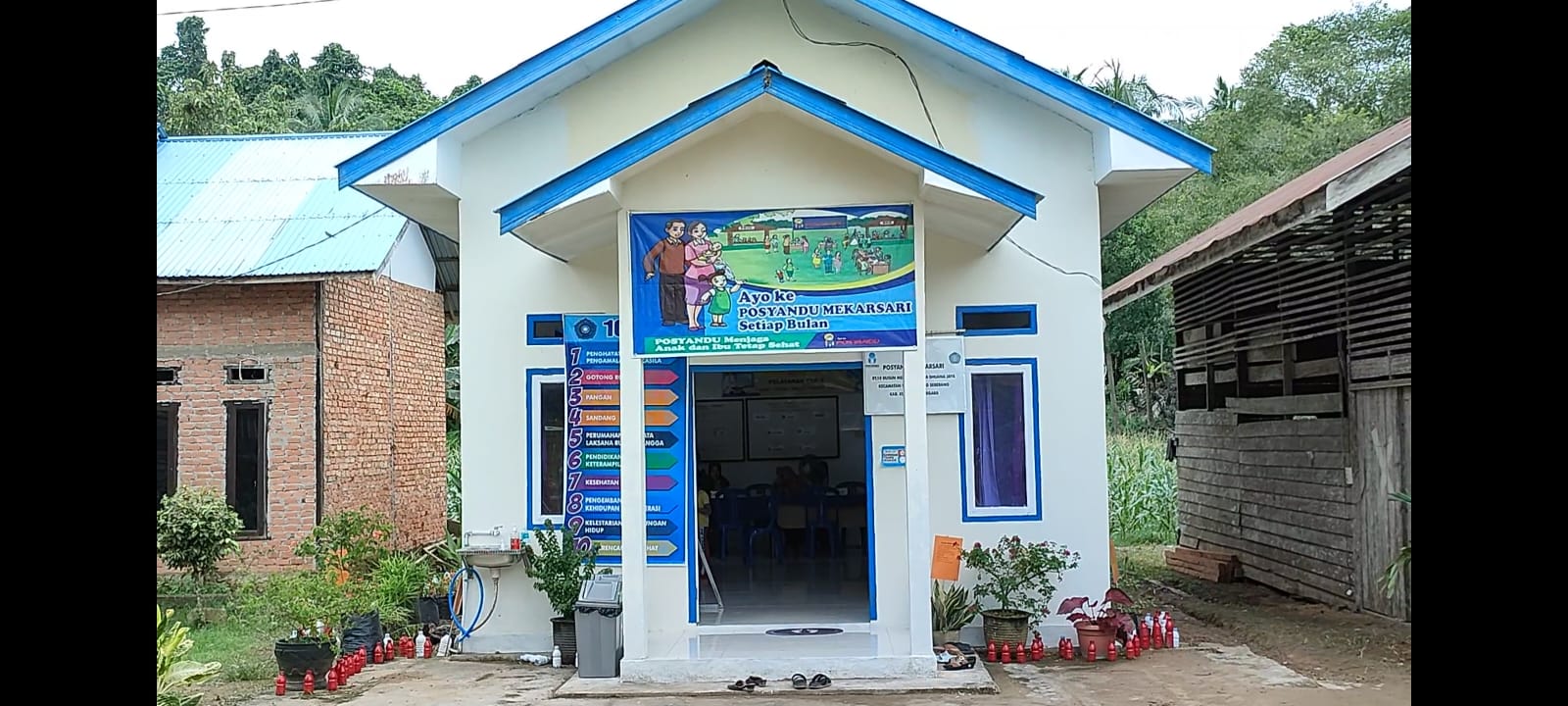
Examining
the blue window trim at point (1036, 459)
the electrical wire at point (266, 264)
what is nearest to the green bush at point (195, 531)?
the electrical wire at point (266, 264)

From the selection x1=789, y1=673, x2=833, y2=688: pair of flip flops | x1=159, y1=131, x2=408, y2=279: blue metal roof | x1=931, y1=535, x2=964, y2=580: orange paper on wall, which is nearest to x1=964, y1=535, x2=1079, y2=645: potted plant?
x1=931, y1=535, x2=964, y2=580: orange paper on wall

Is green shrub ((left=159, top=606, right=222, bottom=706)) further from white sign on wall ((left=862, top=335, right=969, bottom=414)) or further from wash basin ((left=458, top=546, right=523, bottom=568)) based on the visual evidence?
white sign on wall ((left=862, top=335, right=969, bottom=414))

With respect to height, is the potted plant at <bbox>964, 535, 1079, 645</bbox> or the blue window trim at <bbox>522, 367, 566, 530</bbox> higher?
the blue window trim at <bbox>522, 367, 566, 530</bbox>

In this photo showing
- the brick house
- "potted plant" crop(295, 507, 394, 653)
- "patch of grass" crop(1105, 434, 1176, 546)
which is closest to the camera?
"potted plant" crop(295, 507, 394, 653)

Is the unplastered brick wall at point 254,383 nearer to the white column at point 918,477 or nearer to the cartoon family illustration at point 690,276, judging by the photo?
the cartoon family illustration at point 690,276

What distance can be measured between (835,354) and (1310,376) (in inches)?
192

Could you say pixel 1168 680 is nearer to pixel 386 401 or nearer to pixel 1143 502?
pixel 386 401

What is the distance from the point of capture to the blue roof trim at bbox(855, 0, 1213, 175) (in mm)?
9188

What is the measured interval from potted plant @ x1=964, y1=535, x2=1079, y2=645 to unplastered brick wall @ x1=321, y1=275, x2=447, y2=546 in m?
6.60

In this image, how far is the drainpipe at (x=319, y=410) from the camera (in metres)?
12.6

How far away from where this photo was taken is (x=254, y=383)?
500 inches

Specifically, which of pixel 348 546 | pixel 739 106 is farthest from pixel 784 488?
pixel 739 106

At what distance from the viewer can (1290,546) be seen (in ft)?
39.2
